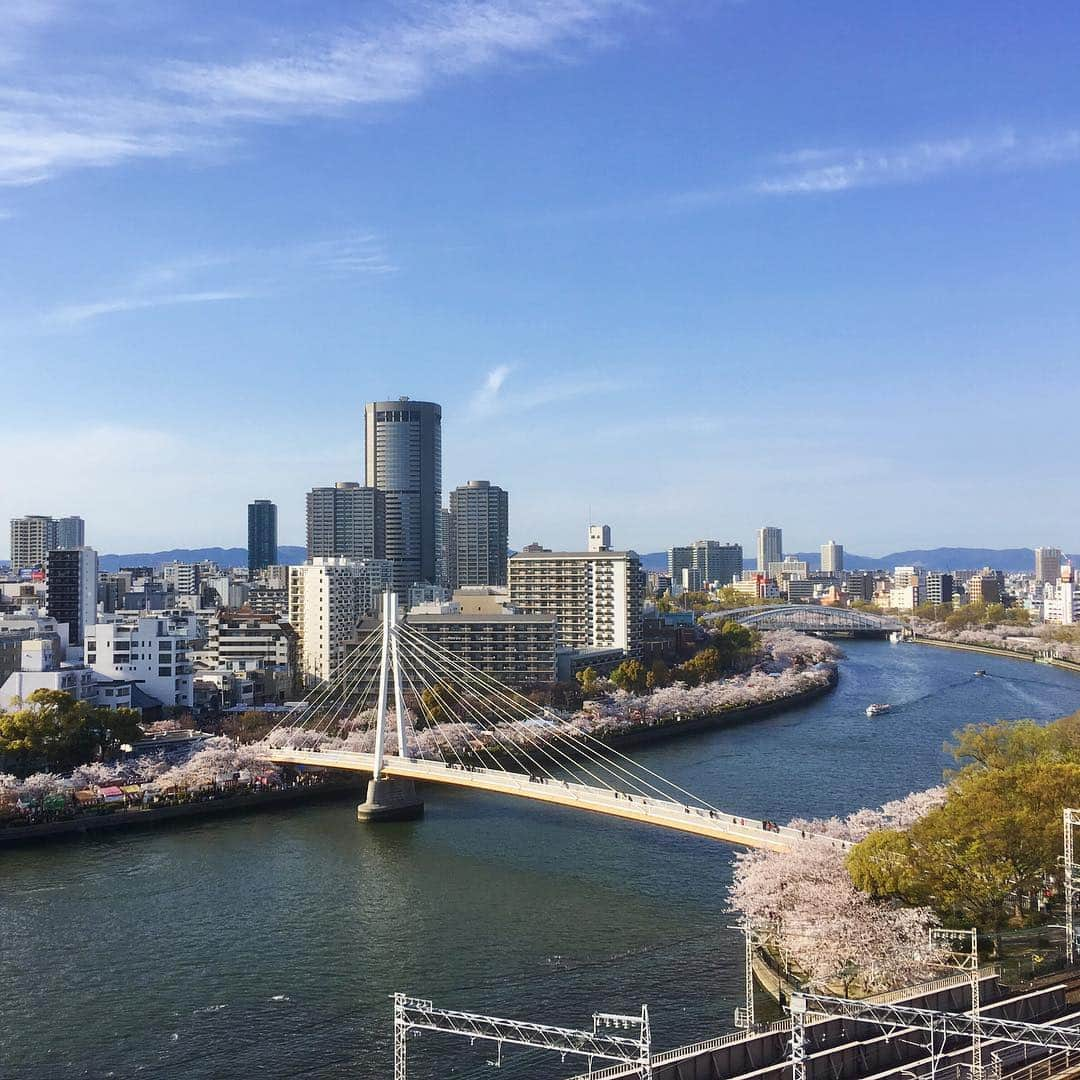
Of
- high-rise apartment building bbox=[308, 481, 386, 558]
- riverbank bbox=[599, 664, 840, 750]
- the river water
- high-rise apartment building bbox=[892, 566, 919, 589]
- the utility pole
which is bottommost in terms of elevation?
riverbank bbox=[599, 664, 840, 750]

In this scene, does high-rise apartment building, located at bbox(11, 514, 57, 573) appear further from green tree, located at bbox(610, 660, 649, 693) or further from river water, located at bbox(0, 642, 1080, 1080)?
river water, located at bbox(0, 642, 1080, 1080)

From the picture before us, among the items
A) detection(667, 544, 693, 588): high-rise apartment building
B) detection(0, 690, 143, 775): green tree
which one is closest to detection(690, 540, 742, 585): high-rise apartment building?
detection(667, 544, 693, 588): high-rise apartment building

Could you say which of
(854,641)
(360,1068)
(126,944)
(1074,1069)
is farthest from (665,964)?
(854,641)

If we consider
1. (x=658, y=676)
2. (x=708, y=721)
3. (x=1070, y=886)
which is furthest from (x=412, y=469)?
(x=1070, y=886)

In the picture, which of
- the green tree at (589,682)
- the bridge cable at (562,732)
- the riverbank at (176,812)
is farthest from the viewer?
the green tree at (589,682)

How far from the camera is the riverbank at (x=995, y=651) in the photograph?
130 feet

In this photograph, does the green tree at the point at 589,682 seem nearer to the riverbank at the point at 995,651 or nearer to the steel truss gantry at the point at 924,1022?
the steel truss gantry at the point at 924,1022

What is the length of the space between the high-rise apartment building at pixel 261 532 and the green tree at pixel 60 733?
215ft

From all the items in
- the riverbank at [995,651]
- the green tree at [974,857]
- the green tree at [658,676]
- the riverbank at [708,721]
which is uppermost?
the green tree at [974,857]

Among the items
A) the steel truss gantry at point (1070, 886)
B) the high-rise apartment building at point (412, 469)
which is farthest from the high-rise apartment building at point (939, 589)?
the steel truss gantry at point (1070, 886)

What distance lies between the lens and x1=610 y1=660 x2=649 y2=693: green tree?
27873mm

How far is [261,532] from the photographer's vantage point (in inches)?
3297

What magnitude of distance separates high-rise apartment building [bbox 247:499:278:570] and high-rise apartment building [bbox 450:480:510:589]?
933 inches

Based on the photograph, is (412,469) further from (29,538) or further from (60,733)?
(60,733)
